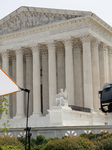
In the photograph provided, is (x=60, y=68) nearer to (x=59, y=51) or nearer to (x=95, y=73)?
(x=59, y=51)

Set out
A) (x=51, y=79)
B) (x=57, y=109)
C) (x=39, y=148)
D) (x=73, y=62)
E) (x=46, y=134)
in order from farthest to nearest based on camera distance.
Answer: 1. (x=73, y=62)
2. (x=51, y=79)
3. (x=57, y=109)
4. (x=46, y=134)
5. (x=39, y=148)

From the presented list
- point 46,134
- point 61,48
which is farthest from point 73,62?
point 46,134

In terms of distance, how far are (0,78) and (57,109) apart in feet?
115

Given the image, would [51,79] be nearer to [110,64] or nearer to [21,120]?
[21,120]

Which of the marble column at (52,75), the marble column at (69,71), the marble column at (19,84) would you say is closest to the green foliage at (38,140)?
the marble column at (69,71)

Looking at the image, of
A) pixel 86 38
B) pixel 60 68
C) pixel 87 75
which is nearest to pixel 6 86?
pixel 87 75

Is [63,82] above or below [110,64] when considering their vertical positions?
below

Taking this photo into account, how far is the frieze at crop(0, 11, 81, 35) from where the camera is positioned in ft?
177

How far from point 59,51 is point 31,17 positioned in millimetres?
8909

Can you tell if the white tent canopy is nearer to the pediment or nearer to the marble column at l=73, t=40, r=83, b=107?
the pediment

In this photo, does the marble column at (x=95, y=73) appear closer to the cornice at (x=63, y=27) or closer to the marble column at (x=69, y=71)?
the cornice at (x=63, y=27)

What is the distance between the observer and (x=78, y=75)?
181 feet

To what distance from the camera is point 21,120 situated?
53.0m

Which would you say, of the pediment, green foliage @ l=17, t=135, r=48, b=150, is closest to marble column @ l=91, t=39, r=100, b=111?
the pediment
